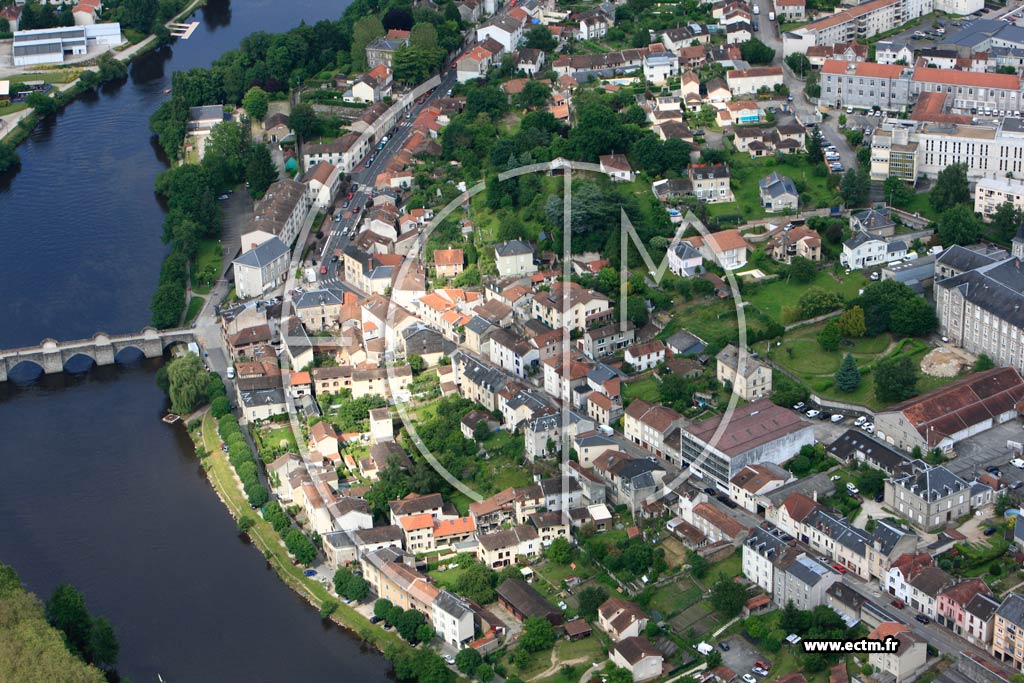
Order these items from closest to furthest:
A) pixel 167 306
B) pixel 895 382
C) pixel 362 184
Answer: pixel 895 382
pixel 167 306
pixel 362 184

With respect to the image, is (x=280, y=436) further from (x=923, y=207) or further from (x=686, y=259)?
(x=923, y=207)

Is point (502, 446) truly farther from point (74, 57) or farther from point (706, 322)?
point (74, 57)

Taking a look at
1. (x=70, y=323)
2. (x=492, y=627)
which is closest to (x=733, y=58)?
(x=70, y=323)

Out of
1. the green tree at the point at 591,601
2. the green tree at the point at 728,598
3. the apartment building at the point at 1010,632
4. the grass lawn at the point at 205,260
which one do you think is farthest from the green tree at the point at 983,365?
the grass lawn at the point at 205,260

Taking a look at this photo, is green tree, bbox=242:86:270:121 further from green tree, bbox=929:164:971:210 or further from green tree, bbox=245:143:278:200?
→ green tree, bbox=929:164:971:210

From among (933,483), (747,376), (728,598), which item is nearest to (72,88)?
(747,376)

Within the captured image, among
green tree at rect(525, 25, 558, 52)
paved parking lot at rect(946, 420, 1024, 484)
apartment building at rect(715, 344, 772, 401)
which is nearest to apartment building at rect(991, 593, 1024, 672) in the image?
paved parking lot at rect(946, 420, 1024, 484)
